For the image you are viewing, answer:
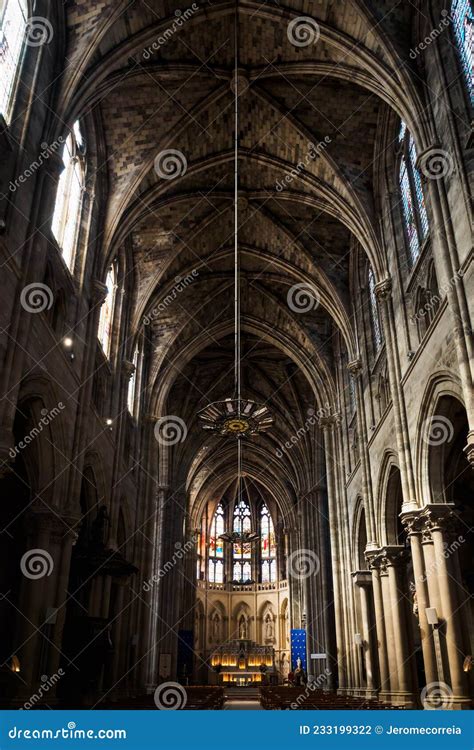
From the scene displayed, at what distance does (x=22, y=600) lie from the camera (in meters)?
14.8

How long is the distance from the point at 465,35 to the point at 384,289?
7.62 metres

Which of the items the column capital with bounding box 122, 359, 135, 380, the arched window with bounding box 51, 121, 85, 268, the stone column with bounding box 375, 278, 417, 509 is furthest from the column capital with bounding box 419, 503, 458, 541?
the column capital with bounding box 122, 359, 135, 380

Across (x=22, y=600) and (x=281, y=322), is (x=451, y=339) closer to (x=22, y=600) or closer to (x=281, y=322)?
(x=22, y=600)

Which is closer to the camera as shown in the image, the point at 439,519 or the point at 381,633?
the point at 439,519

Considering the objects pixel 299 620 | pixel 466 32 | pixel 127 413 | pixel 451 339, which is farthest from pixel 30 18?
pixel 299 620

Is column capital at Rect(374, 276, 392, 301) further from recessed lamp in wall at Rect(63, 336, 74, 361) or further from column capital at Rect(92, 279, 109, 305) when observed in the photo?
recessed lamp in wall at Rect(63, 336, 74, 361)

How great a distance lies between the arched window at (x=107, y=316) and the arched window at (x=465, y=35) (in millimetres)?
13108

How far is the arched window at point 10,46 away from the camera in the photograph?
13852 millimetres

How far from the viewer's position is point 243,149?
78.1ft

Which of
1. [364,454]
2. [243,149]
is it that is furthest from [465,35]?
[364,454]

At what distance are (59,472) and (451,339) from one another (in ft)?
32.9

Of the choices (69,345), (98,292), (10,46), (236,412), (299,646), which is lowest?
(299,646)

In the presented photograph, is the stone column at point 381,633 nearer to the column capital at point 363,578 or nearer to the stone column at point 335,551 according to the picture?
the column capital at point 363,578

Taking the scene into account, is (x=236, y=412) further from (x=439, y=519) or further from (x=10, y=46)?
(x=10, y=46)
